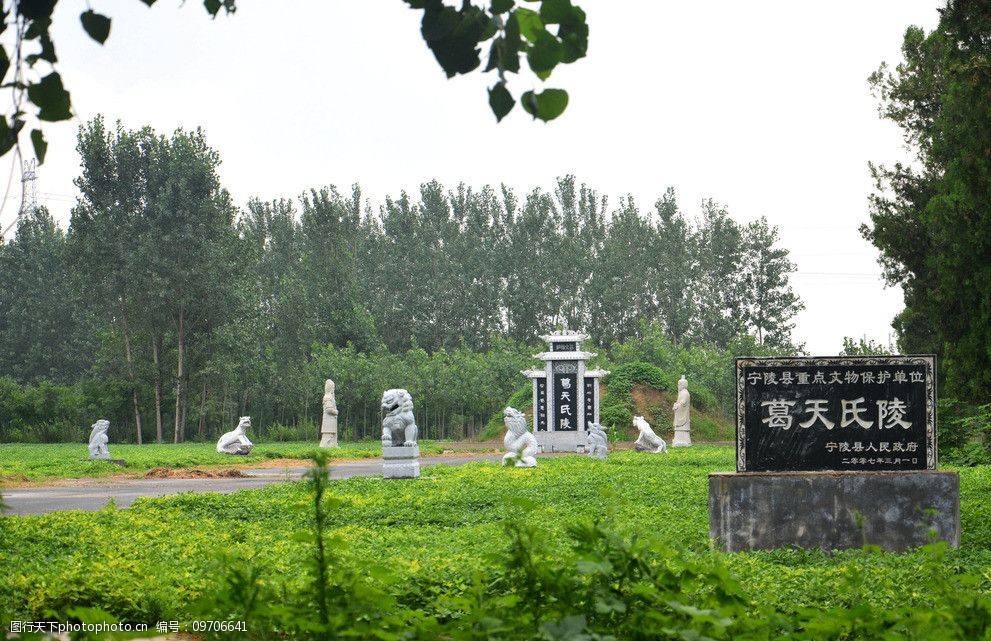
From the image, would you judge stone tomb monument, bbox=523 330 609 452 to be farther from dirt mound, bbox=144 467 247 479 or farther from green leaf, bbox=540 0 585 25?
green leaf, bbox=540 0 585 25

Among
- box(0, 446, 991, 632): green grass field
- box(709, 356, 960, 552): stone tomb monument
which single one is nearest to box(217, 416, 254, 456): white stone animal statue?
box(0, 446, 991, 632): green grass field

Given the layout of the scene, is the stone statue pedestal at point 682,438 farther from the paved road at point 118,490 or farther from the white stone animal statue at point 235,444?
the white stone animal statue at point 235,444

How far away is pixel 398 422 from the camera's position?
19.5 metres

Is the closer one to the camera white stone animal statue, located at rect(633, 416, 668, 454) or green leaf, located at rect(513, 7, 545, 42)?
green leaf, located at rect(513, 7, 545, 42)

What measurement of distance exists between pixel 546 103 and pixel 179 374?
39153 mm

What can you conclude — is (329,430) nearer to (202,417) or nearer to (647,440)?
(647,440)

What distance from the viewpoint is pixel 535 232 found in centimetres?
5712

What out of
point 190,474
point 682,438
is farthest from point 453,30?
point 682,438

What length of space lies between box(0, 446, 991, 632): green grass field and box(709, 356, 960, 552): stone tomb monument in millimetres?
312

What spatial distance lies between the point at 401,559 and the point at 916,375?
4920 millimetres

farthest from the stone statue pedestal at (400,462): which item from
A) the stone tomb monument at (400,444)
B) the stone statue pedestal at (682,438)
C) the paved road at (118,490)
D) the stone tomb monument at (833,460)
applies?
the stone statue pedestal at (682,438)


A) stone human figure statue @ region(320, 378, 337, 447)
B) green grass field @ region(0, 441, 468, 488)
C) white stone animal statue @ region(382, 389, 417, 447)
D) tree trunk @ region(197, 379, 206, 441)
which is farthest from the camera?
tree trunk @ region(197, 379, 206, 441)

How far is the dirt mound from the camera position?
865 inches

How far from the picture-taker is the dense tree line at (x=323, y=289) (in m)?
40.9
